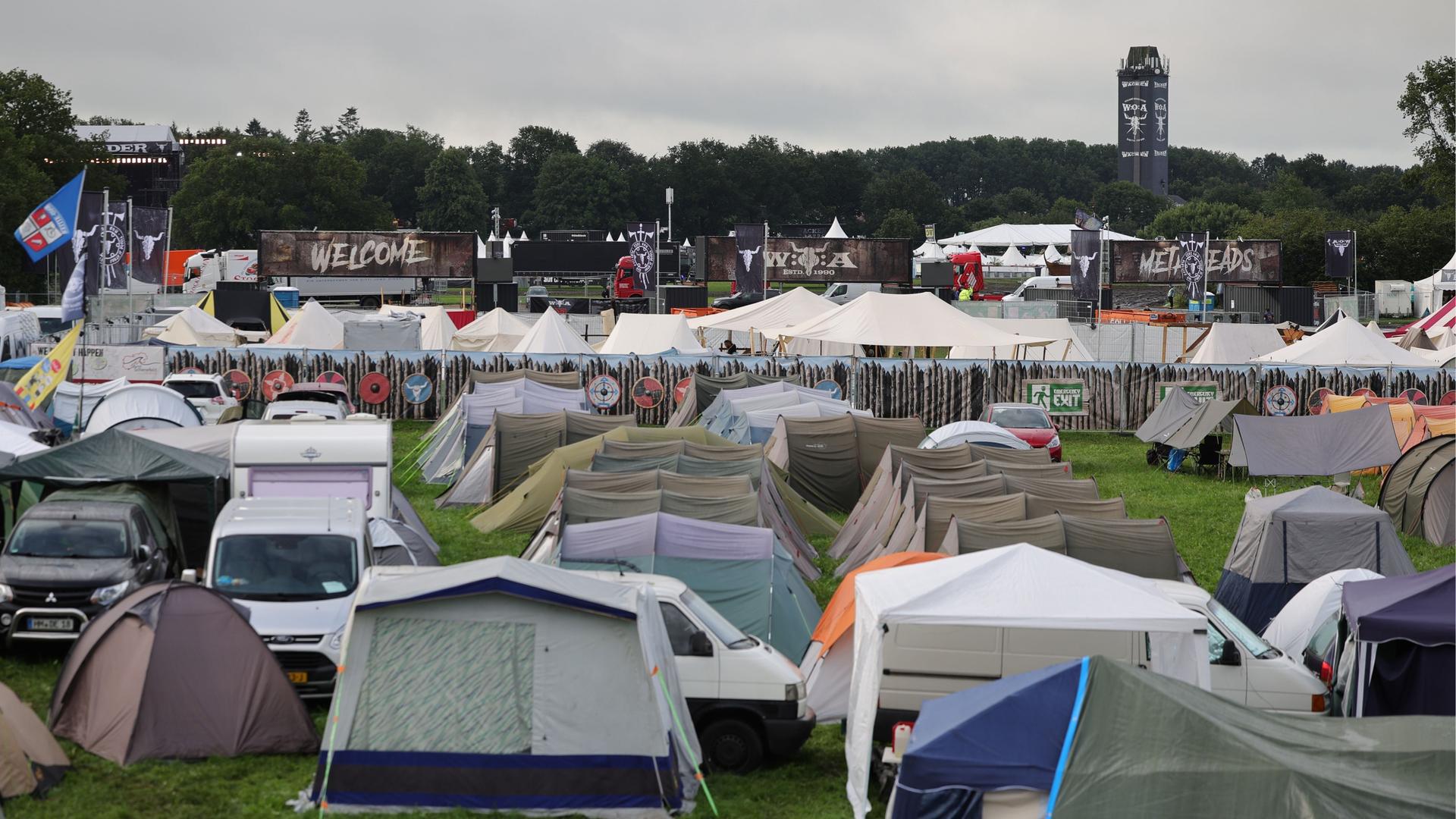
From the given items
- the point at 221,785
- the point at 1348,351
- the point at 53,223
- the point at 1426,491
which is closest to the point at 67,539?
the point at 221,785

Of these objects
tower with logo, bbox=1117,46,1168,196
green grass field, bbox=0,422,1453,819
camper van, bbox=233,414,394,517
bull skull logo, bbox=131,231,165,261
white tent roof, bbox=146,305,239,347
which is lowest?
green grass field, bbox=0,422,1453,819

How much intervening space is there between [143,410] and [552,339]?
43.7ft

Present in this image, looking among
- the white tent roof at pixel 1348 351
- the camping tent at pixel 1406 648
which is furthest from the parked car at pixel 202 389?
the white tent roof at pixel 1348 351

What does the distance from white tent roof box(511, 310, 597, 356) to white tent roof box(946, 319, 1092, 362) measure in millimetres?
8850

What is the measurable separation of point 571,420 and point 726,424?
3.10 metres

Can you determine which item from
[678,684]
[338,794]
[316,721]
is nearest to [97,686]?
[316,721]

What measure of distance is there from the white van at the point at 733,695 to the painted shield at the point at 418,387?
22.2 metres

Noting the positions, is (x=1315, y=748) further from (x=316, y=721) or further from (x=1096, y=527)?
(x=316, y=721)

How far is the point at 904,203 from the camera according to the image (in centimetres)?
13250

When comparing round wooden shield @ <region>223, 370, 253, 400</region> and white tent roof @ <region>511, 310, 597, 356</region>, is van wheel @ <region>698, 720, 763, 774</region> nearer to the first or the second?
round wooden shield @ <region>223, 370, 253, 400</region>

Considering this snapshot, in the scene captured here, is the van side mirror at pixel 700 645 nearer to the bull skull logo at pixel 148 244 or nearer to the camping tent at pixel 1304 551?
the camping tent at pixel 1304 551

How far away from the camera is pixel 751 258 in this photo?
1647 inches

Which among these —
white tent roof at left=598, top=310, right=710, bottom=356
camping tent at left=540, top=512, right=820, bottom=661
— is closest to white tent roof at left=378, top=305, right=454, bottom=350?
white tent roof at left=598, top=310, right=710, bottom=356

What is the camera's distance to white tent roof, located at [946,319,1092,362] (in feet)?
116
